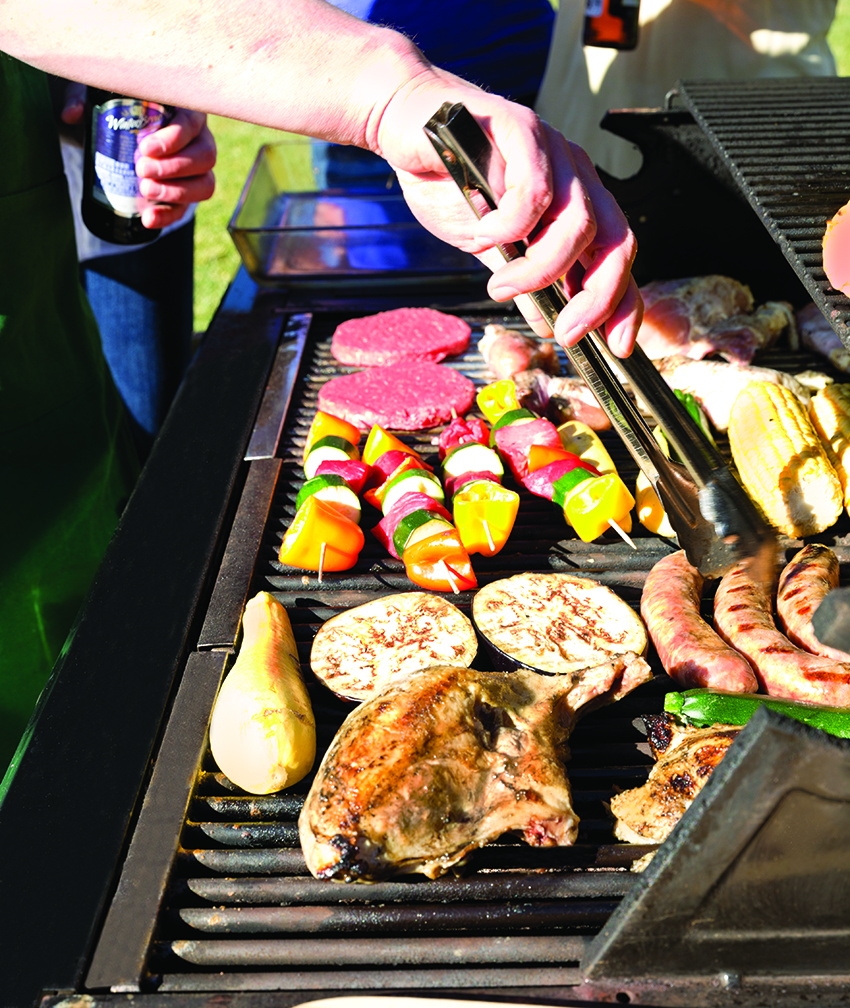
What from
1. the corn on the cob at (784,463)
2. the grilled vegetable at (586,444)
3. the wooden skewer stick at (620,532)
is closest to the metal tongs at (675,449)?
the wooden skewer stick at (620,532)

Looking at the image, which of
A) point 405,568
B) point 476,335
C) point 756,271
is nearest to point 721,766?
point 405,568

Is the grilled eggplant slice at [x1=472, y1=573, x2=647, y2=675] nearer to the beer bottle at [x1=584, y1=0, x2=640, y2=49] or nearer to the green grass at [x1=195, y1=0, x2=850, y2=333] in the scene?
the beer bottle at [x1=584, y1=0, x2=640, y2=49]

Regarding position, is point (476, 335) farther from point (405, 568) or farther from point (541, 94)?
point (541, 94)

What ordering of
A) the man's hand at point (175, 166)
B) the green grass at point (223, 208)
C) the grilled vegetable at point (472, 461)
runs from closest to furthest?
1. the grilled vegetable at point (472, 461)
2. the man's hand at point (175, 166)
3. the green grass at point (223, 208)

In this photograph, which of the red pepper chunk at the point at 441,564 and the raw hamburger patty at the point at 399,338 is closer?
the red pepper chunk at the point at 441,564

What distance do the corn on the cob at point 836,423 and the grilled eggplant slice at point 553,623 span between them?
3.23 ft

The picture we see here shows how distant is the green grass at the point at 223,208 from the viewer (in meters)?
8.48

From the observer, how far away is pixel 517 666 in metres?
2.15

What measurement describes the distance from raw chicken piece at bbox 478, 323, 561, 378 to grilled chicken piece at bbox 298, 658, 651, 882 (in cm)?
186

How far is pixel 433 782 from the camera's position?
1.63m

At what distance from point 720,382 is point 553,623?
1491 millimetres

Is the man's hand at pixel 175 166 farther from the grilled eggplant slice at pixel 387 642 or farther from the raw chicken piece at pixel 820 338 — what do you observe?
the raw chicken piece at pixel 820 338

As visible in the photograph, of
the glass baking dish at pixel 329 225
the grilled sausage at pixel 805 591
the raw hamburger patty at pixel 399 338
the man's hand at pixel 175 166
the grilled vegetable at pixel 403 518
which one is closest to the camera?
the grilled sausage at pixel 805 591

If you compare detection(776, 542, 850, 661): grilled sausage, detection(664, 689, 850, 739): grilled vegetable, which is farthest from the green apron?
detection(776, 542, 850, 661): grilled sausage
